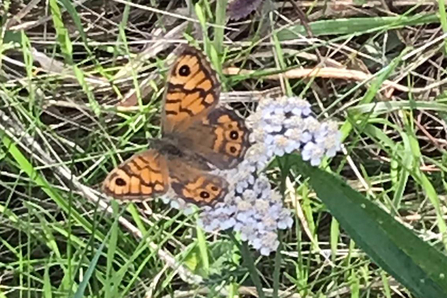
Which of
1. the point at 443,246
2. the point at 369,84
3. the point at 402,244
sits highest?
the point at 402,244

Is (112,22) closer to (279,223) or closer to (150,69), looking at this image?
(150,69)

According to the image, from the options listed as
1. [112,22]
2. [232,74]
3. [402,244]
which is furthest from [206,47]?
[402,244]

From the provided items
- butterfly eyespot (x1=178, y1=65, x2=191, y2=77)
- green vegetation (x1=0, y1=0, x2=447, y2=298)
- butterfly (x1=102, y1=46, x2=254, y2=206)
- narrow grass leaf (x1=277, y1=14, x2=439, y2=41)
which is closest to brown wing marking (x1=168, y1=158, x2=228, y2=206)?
butterfly (x1=102, y1=46, x2=254, y2=206)

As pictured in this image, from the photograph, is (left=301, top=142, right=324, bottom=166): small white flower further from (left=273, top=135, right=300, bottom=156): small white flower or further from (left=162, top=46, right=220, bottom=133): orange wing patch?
(left=162, top=46, right=220, bottom=133): orange wing patch

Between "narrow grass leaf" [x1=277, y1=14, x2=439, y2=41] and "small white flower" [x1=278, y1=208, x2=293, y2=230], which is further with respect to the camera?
"narrow grass leaf" [x1=277, y1=14, x2=439, y2=41]

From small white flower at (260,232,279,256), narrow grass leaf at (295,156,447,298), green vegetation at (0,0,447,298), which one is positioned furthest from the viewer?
green vegetation at (0,0,447,298)

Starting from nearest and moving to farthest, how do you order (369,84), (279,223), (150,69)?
(279,223), (369,84), (150,69)

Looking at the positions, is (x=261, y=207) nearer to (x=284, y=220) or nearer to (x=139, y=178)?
(x=284, y=220)

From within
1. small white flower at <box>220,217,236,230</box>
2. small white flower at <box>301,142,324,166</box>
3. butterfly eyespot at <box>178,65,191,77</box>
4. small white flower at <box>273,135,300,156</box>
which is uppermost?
butterfly eyespot at <box>178,65,191,77</box>
